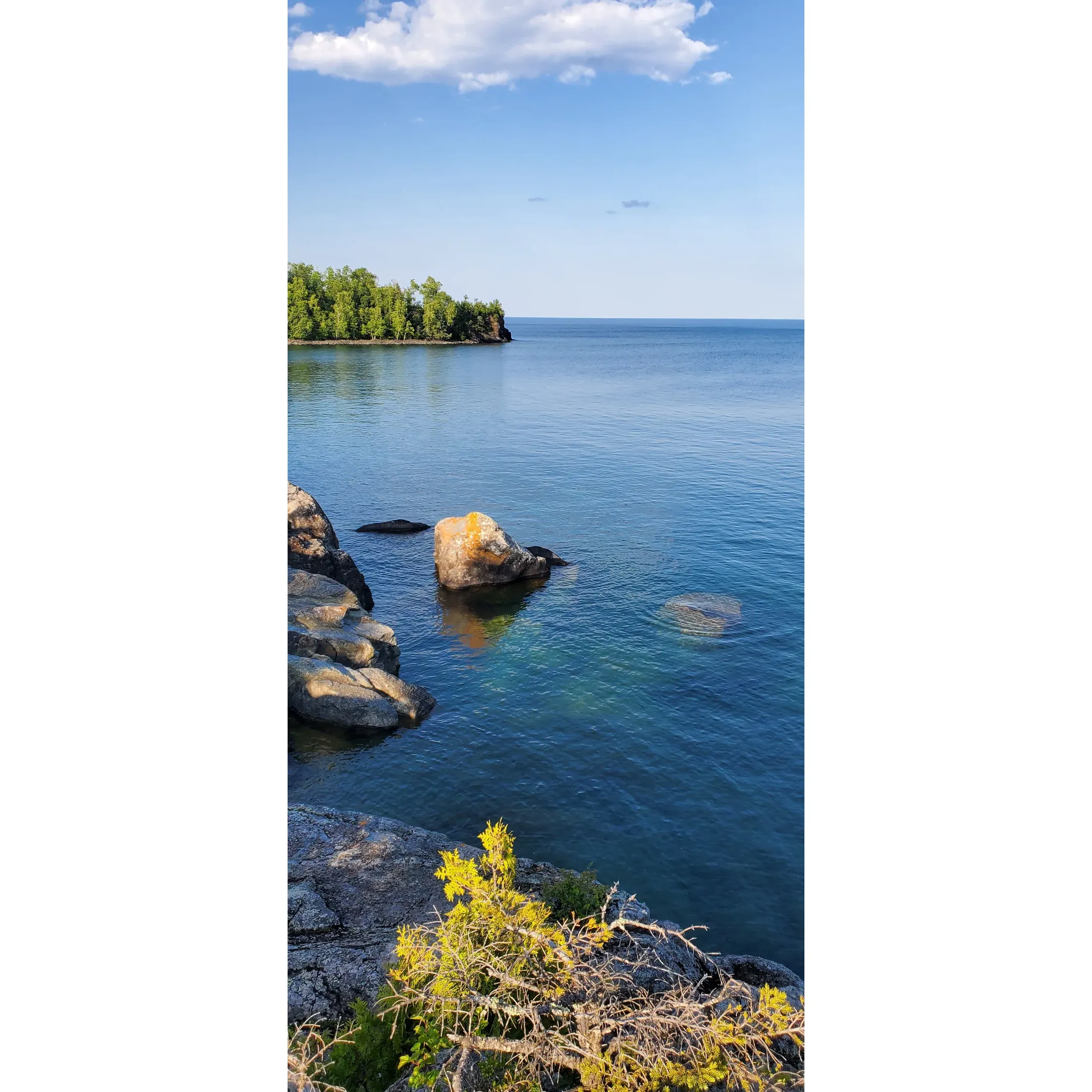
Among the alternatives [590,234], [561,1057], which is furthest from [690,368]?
[561,1057]

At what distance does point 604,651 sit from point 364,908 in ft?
31.1

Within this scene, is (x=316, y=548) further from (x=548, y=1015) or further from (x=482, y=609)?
(x=548, y=1015)

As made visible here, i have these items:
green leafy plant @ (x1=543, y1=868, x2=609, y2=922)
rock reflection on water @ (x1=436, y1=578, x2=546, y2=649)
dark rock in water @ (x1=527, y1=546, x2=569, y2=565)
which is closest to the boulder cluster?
rock reflection on water @ (x1=436, y1=578, x2=546, y2=649)

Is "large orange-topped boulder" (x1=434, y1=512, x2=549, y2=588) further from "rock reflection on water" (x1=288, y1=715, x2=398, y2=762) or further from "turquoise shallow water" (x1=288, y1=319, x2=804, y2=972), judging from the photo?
"rock reflection on water" (x1=288, y1=715, x2=398, y2=762)

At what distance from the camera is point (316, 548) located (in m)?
19.6

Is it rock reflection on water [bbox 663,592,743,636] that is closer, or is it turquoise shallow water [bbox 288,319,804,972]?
turquoise shallow water [bbox 288,319,804,972]

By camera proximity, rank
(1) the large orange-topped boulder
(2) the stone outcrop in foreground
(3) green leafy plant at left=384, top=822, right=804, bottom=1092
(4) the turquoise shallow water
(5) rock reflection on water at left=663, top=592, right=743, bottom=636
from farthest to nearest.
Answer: (1) the large orange-topped boulder → (5) rock reflection on water at left=663, top=592, right=743, bottom=636 → (4) the turquoise shallow water → (2) the stone outcrop in foreground → (3) green leafy plant at left=384, top=822, right=804, bottom=1092

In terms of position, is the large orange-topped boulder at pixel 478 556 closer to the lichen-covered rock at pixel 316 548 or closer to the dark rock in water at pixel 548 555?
the dark rock in water at pixel 548 555

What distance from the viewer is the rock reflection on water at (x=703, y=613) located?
18.2m

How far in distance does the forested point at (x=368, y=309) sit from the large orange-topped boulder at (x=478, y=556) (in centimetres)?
4532

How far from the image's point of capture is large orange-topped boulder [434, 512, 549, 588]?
20.7 meters

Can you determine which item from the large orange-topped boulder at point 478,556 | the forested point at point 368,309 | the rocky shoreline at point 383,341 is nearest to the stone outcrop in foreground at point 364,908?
the large orange-topped boulder at point 478,556

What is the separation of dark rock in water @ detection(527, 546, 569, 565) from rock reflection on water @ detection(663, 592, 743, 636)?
3.93 m
